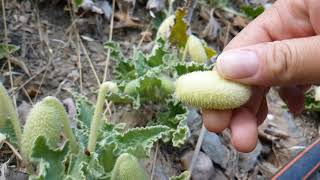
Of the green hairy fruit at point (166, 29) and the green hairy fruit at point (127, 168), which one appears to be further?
the green hairy fruit at point (166, 29)

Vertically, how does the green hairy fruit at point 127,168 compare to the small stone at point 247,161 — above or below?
above

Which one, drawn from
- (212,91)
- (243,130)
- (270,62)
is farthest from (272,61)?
(243,130)

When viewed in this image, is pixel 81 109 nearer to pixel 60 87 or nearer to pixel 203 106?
pixel 60 87

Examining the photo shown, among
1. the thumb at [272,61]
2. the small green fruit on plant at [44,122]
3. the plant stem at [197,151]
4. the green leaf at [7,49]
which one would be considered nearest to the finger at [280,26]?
the thumb at [272,61]

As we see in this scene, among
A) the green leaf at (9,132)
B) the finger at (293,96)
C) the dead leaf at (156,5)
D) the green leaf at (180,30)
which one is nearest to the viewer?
the green leaf at (9,132)

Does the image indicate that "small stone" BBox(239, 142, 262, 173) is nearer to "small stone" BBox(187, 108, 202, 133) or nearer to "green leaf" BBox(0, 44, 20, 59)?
"small stone" BBox(187, 108, 202, 133)

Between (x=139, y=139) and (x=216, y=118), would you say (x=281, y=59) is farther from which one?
(x=139, y=139)

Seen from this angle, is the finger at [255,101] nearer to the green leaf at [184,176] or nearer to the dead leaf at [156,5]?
the green leaf at [184,176]

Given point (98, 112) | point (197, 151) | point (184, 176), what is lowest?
point (197, 151)
